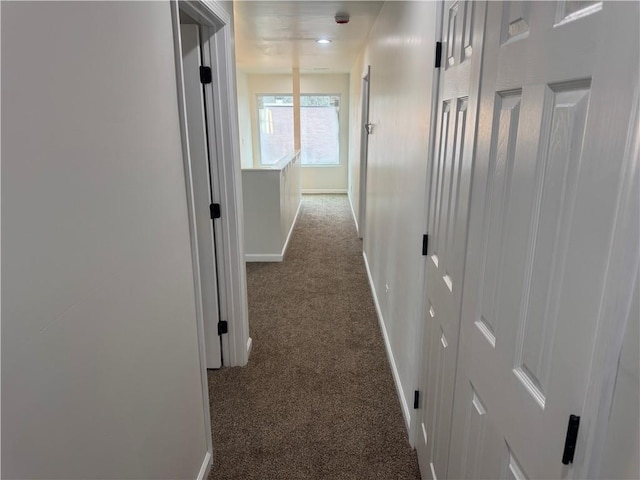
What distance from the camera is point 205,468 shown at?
1.86m

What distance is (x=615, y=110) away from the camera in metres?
0.57

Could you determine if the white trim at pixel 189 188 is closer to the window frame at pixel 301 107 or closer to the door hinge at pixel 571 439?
the door hinge at pixel 571 439

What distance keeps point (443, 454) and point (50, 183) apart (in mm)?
1470

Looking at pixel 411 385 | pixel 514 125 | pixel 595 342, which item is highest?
pixel 514 125

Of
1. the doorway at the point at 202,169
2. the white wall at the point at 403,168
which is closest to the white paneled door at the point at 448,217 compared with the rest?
the white wall at the point at 403,168

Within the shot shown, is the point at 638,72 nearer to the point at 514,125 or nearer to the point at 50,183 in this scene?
the point at 514,125

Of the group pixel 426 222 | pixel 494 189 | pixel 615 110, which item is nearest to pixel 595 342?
pixel 615 110

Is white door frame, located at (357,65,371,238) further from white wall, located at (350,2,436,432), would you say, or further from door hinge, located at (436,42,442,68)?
door hinge, located at (436,42,442,68)

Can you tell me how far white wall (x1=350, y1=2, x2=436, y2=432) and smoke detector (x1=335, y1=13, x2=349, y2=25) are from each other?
10.6 inches

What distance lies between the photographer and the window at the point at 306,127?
29.3 ft

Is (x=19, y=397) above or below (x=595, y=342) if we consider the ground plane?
below

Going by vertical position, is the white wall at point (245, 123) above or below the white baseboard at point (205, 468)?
above

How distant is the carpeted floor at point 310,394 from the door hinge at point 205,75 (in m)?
1.75

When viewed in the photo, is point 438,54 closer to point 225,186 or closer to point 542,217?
point 542,217
